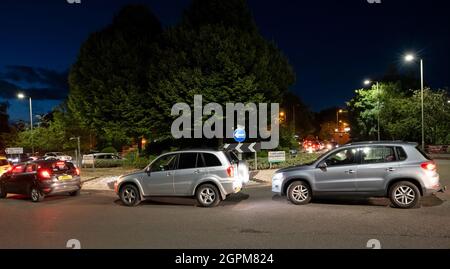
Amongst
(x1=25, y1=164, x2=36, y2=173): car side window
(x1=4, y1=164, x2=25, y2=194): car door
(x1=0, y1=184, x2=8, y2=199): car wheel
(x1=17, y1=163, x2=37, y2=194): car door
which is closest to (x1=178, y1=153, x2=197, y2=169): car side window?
(x1=17, y1=163, x2=37, y2=194): car door

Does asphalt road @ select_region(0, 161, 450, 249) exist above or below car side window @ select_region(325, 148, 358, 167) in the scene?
below

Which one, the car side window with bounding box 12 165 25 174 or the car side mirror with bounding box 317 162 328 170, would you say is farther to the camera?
the car side window with bounding box 12 165 25 174

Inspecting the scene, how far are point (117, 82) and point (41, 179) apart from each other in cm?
1665

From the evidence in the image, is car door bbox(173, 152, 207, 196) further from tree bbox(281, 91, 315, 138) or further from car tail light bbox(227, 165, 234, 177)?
tree bbox(281, 91, 315, 138)

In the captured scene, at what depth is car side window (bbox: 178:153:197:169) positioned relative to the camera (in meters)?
12.4

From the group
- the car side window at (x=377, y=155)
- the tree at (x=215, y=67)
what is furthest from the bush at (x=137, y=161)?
the car side window at (x=377, y=155)

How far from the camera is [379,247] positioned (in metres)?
7.28

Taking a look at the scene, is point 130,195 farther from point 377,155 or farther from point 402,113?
point 402,113

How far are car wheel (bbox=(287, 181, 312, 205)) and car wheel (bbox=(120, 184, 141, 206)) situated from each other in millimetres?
4441

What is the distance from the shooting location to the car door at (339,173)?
37.4 ft

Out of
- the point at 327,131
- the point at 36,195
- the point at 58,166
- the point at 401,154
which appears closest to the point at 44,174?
the point at 58,166

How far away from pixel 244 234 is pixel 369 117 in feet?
132

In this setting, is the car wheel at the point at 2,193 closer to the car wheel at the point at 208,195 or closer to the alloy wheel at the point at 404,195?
the car wheel at the point at 208,195

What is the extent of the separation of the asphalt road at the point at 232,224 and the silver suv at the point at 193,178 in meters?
0.39
